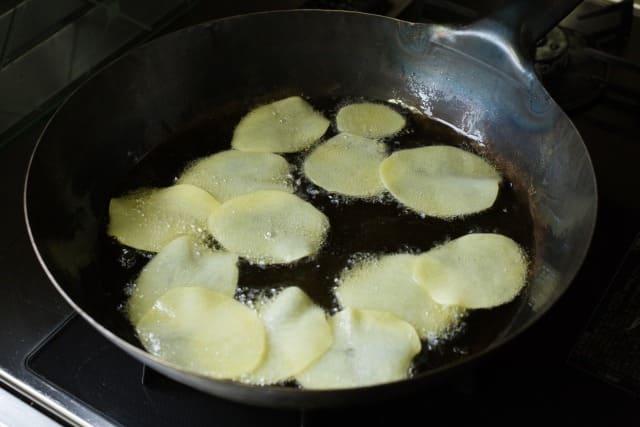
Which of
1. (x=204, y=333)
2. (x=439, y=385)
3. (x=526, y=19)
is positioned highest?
(x=526, y=19)

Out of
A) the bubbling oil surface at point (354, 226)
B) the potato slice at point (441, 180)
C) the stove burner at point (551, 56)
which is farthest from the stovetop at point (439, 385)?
the stove burner at point (551, 56)

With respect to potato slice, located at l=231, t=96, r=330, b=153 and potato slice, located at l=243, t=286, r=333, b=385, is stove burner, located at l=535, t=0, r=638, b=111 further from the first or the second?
potato slice, located at l=243, t=286, r=333, b=385

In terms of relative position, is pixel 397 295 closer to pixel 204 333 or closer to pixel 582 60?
pixel 204 333

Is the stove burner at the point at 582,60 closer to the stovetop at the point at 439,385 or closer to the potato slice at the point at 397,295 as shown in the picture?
the stovetop at the point at 439,385

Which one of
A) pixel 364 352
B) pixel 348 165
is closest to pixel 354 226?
pixel 348 165

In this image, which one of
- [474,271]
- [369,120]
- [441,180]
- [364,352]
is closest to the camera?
[364,352]

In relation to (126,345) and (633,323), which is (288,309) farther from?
(633,323)

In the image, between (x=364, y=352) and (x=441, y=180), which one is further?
(x=441, y=180)
